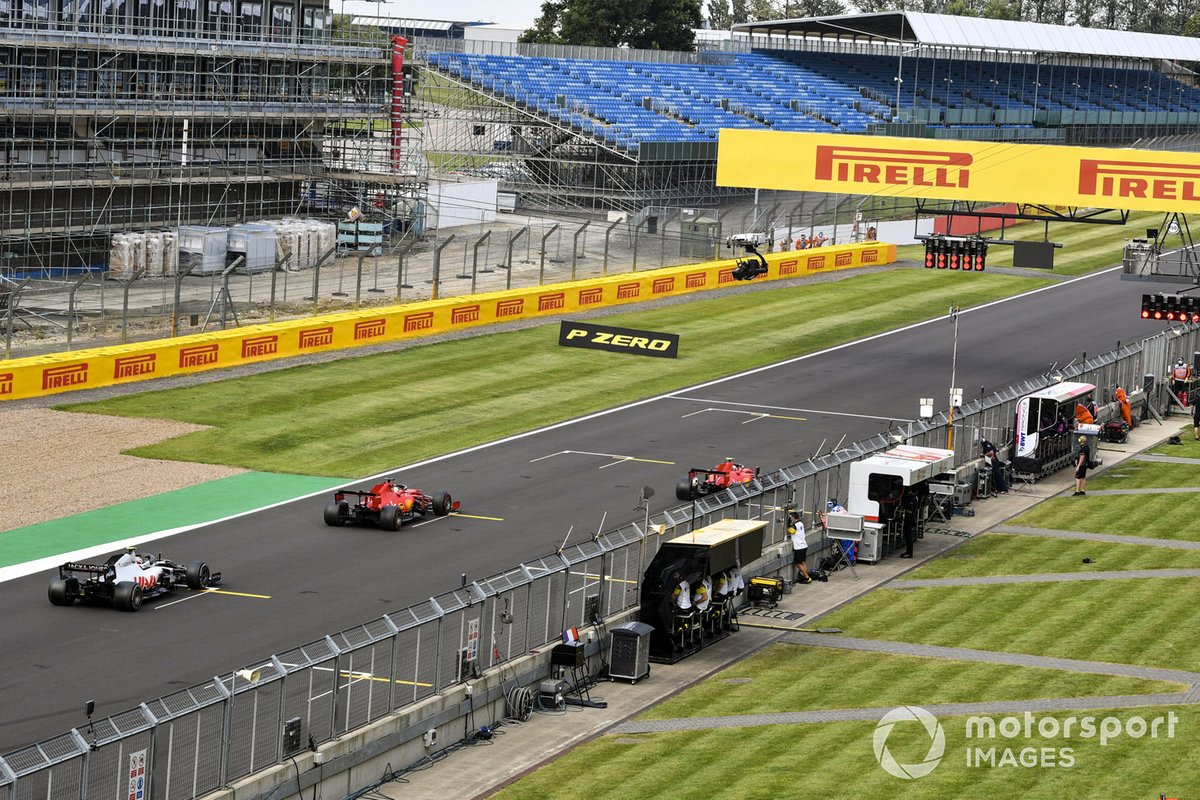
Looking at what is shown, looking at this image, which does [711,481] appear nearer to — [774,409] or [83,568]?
[774,409]

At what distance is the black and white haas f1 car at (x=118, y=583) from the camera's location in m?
27.6

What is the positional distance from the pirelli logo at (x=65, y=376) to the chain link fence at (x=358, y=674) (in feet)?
61.2

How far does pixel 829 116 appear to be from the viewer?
331ft

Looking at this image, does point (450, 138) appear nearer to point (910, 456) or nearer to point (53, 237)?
point (53, 237)

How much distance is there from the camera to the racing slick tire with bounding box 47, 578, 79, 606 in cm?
2769

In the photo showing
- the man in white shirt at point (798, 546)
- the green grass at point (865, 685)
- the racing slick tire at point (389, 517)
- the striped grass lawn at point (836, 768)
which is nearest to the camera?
the striped grass lawn at point (836, 768)

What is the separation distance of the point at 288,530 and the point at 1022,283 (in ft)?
Answer: 161

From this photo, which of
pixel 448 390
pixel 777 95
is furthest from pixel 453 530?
pixel 777 95

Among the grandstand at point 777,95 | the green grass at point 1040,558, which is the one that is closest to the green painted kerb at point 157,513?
the green grass at point 1040,558

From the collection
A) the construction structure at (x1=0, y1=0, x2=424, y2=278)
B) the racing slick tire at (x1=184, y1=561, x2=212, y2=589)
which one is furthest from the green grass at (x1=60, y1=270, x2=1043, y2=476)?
the construction structure at (x1=0, y1=0, x2=424, y2=278)

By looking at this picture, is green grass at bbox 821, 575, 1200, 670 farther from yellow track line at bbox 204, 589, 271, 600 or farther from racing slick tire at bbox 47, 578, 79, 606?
racing slick tire at bbox 47, 578, 79, 606

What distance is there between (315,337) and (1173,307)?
24215 mm

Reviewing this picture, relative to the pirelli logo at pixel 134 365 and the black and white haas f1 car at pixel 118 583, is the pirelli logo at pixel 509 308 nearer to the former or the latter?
the pirelli logo at pixel 134 365

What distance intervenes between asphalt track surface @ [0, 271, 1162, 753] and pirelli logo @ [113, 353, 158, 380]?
417 inches
